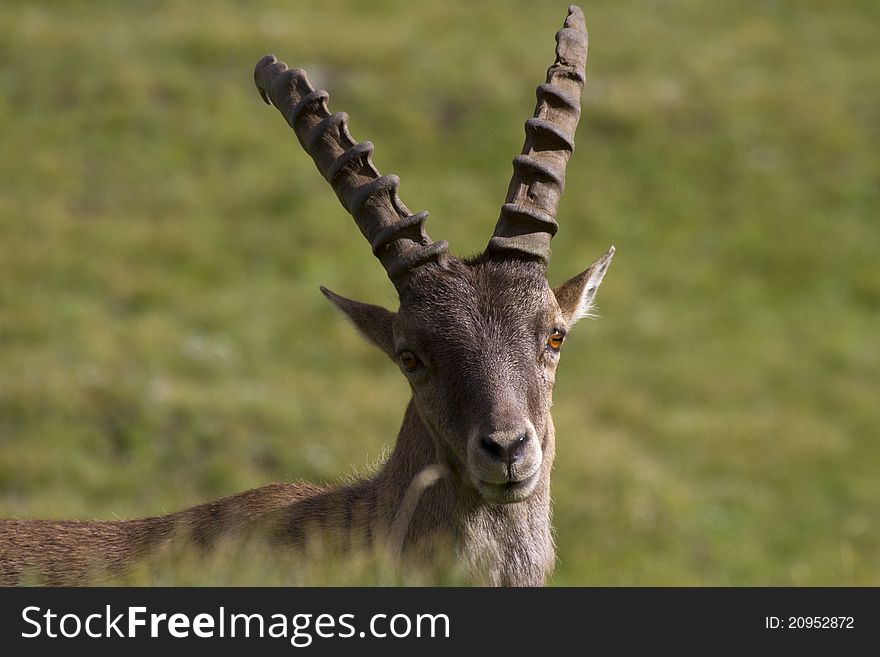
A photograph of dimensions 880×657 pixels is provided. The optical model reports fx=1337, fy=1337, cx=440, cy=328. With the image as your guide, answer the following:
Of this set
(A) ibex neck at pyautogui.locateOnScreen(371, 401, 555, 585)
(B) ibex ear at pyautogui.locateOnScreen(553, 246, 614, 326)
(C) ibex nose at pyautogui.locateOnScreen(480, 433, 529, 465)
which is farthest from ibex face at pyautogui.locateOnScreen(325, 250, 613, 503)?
(B) ibex ear at pyautogui.locateOnScreen(553, 246, 614, 326)

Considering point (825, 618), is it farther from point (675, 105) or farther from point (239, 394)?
point (675, 105)

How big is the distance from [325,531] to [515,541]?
1.19m

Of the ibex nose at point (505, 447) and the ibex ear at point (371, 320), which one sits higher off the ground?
the ibex ear at point (371, 320)

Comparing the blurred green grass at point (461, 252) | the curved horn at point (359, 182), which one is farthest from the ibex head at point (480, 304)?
the blurred green grass at point (461, 252)

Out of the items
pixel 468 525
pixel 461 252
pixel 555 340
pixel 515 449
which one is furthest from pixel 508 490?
pixel 461 252

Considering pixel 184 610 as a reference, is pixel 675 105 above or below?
above

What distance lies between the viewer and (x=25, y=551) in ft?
27.1

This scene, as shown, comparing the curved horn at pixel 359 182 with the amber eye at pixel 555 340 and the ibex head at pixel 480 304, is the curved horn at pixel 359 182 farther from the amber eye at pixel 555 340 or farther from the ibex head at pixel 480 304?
the amber eye at pixel 555 340

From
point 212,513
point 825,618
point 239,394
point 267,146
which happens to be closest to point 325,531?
point 212,513

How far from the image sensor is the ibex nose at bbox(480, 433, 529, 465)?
7102mm

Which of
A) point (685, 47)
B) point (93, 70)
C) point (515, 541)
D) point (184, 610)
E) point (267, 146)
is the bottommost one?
point (184, 610)

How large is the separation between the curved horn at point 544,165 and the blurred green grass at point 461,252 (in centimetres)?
869

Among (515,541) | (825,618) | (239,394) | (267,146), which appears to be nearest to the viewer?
(825,618)

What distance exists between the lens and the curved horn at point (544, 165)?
8.20 meters
